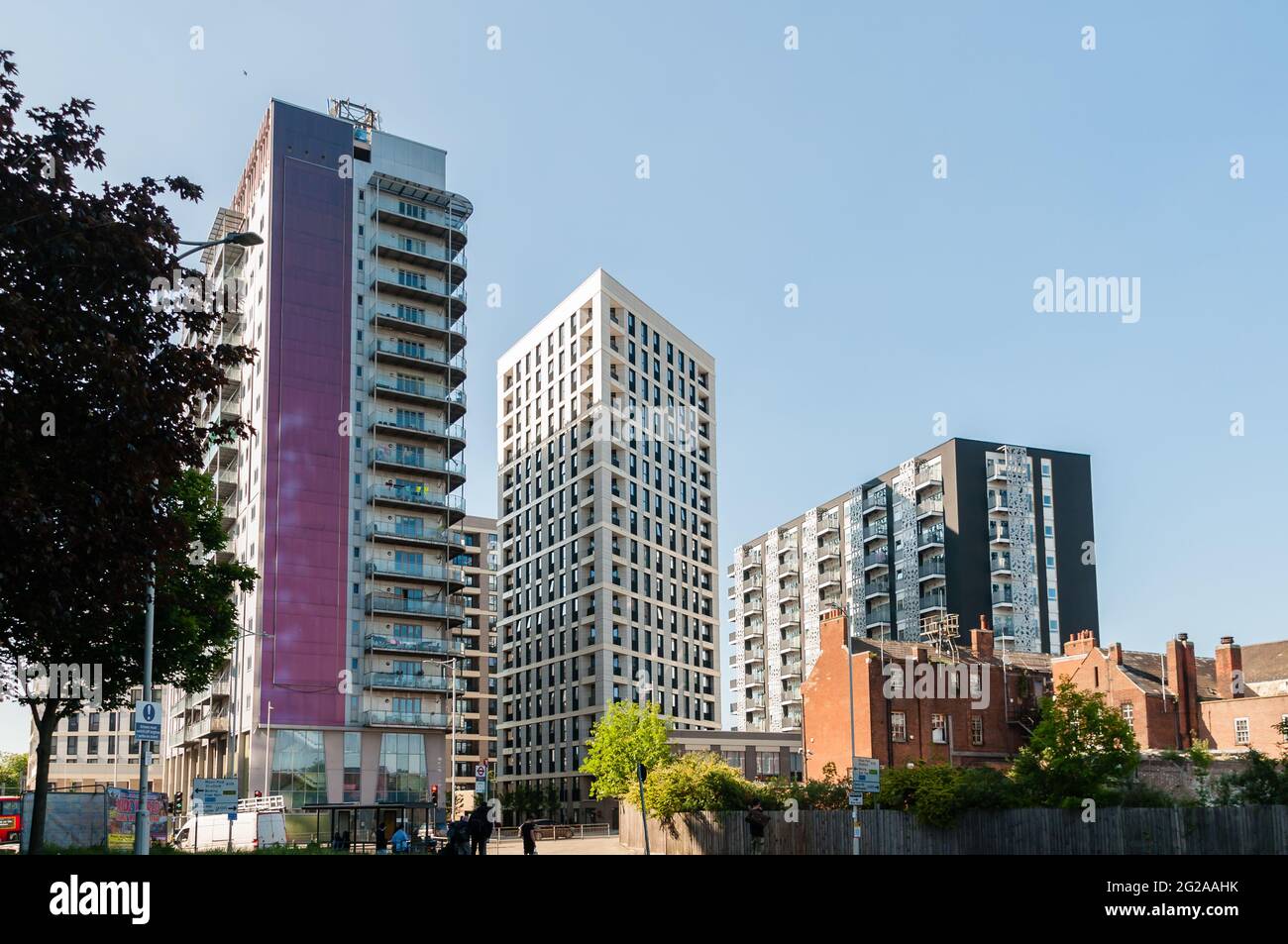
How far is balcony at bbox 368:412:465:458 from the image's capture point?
300 feet

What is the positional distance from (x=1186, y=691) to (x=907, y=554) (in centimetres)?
4153

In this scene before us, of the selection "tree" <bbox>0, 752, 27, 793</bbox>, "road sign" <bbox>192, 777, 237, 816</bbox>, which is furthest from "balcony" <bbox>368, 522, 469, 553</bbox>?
"tree" <bbox>0, 752, 27, 793</bbox>

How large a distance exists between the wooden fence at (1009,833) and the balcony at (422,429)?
47843 millimetres

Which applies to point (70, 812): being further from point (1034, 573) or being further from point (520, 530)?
point (1034, 573)

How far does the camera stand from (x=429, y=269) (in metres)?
96.7

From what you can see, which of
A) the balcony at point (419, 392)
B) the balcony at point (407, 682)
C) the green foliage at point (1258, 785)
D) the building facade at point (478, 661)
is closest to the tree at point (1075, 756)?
the green foliage at point (1258, 785)

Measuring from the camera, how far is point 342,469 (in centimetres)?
8850

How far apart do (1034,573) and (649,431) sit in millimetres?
38099

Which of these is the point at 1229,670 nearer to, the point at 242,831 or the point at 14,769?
the point at 242,831

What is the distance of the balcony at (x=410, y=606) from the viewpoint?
88688mm

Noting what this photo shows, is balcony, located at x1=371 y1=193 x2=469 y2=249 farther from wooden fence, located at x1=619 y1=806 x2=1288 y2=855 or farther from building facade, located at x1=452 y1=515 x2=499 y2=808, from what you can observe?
wooden fence, located at x1=619 y1=806 x2=1288 y2=855

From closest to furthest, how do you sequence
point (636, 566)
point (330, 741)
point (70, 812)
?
point (70, 812) → point (330, 741) → point (636, 566)

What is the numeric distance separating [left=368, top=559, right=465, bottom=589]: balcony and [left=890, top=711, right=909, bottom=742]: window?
122 feet
